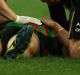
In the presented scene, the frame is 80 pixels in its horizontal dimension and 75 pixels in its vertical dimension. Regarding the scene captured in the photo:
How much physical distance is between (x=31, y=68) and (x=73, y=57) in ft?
2.05

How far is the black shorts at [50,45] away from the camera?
4449 millimetres

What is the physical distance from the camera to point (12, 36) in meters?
4.41

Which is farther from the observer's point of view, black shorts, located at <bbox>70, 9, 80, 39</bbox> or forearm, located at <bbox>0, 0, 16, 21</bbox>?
forearm, located at <bbox>0, 0, 16, 21</bbox>

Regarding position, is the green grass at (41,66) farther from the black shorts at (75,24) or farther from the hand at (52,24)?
the hand at (52,24)

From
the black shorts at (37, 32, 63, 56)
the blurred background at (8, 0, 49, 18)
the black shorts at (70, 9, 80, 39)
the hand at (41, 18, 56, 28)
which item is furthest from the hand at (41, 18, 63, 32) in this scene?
the blurred background at (8, 0, 49, 18)

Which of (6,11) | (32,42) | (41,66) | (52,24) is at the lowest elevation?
(41,66)

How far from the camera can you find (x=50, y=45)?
4496 millimetres

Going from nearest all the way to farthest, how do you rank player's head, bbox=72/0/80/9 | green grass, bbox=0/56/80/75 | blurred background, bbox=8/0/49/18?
green grass, bbox=0/56/80/75
player's head, bbox=72/0/80/9
blurred background, bbox=8/0/49/18

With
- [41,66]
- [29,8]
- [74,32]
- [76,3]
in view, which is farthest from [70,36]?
[29,8]

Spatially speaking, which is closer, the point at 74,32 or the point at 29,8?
the point at 74,32

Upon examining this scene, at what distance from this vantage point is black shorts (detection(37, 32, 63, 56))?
4449 mm

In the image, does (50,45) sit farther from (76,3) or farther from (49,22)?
(76,3)

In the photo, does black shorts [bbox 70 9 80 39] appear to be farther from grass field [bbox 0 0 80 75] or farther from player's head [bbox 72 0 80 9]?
grass field [bbox 0 0 80 75]

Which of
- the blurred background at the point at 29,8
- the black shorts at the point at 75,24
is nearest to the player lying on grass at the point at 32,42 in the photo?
the black shorts at the point at 75,24
